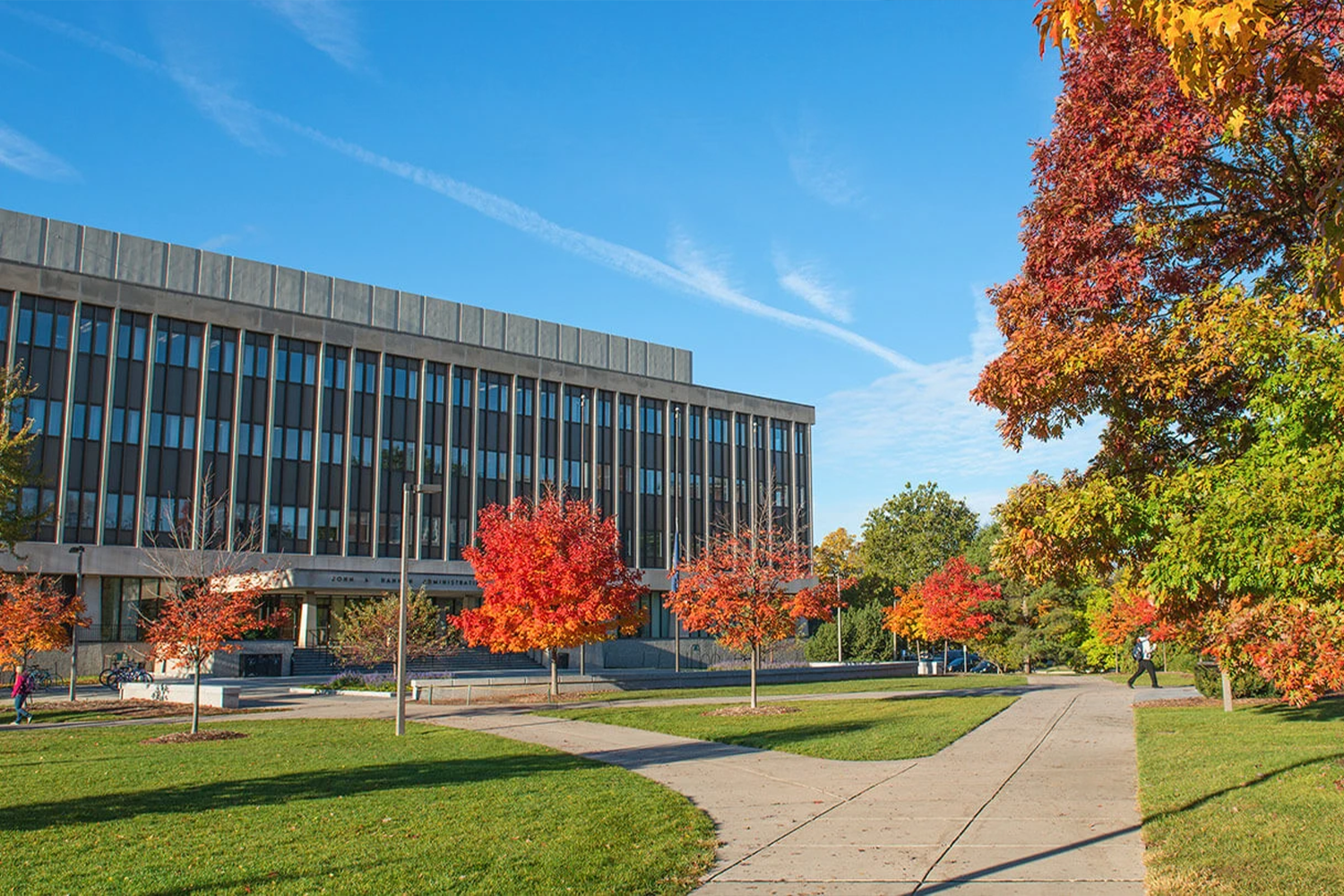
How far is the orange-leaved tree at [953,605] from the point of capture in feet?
147

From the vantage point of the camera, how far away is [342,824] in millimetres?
11031

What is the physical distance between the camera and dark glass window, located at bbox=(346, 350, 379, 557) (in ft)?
189

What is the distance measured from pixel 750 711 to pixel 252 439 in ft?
124

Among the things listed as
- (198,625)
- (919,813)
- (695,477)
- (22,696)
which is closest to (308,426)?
(695,477)

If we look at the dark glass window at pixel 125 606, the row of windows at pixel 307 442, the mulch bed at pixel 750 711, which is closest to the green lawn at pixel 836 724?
the mulch bed at pixel 750 711

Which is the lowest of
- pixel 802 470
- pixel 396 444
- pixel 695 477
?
pixel 695 477

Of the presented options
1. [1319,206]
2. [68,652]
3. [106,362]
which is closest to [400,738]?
[1319,206]

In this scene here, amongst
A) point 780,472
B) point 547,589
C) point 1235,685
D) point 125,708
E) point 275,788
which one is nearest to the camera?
point 275,788

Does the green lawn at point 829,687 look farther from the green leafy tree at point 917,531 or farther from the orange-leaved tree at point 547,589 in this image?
the green leafy tree at point 917,531

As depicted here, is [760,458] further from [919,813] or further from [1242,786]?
[919,813]

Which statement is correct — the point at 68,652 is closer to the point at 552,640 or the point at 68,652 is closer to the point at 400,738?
the point at 552,640

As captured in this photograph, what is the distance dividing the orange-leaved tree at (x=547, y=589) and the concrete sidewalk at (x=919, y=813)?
1041 centimetres

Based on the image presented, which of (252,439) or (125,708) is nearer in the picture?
(125,708)

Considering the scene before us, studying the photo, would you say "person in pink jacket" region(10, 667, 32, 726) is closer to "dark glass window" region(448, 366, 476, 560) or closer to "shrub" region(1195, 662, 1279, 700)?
"shrub" region(1195, 662, 1279, 700)
